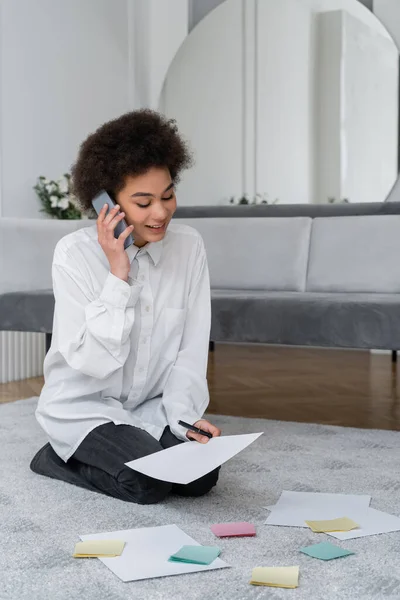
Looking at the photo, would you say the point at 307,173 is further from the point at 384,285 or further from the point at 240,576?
the point at 240,576

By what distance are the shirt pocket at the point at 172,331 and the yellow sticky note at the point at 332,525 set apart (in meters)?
0.59

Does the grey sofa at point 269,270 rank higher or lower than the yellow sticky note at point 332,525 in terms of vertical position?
higher

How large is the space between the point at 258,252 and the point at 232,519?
1778 millimetres

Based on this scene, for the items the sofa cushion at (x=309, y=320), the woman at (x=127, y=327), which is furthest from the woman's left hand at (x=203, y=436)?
the sofa cushion at (x=309, y=320)

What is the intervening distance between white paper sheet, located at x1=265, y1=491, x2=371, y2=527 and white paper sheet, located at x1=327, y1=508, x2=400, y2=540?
0.05 feet

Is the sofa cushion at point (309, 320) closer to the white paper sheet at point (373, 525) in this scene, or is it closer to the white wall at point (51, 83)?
the white paper sheet at point (373, 525)

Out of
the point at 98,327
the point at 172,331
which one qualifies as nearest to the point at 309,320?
the point at 172,331

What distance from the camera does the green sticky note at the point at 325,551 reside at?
1.44 m

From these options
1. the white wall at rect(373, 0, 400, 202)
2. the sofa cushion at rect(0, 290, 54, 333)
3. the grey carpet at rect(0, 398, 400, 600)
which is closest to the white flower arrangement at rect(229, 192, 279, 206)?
the white wall at rect(373, 0, 400, 202)

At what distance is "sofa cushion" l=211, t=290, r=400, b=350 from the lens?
2428 millimetres

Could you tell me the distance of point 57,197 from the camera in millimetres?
4387

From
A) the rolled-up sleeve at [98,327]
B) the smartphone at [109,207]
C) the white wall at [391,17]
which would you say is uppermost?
the white wall at [391,17]

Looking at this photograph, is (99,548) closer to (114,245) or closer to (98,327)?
(98,327)

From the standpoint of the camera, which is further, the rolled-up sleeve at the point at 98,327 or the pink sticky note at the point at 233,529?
the rolled-up sleeve at the point at 98,327
